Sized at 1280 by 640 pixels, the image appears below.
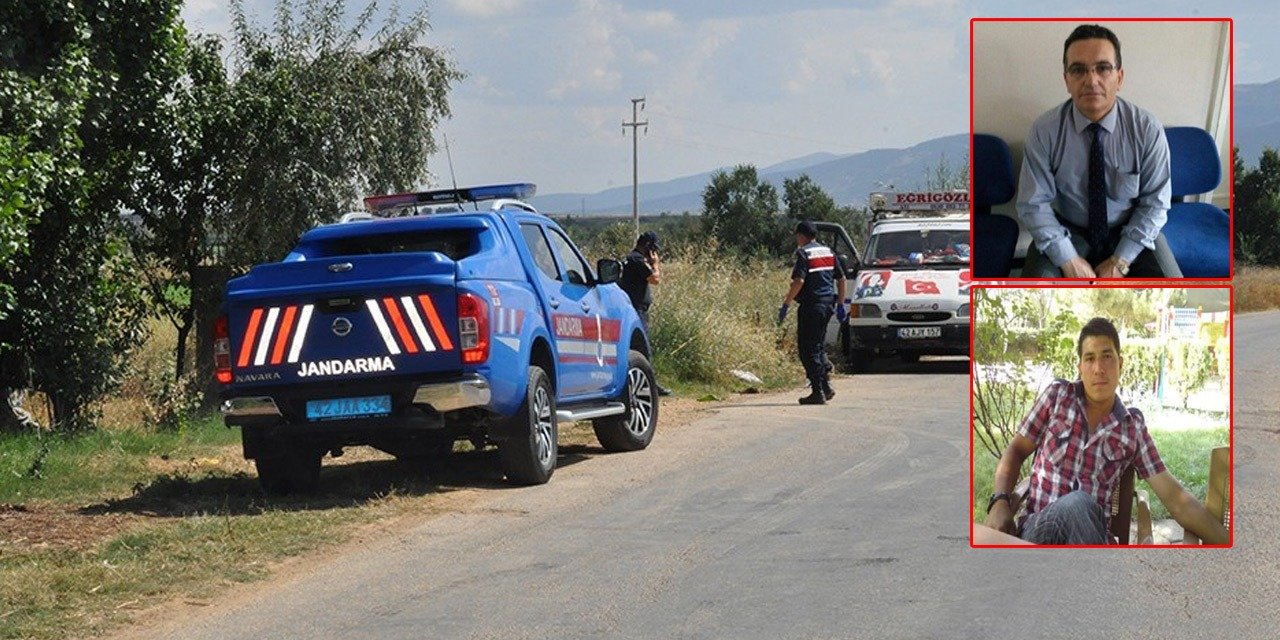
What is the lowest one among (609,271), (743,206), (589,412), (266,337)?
(589,412)

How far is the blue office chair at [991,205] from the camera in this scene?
254 cm

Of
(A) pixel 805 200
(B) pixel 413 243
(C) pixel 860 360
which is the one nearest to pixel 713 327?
(C) pixel 860 360

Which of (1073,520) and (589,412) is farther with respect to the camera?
(589,412)

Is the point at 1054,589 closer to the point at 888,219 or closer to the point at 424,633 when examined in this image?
the point at 424,633

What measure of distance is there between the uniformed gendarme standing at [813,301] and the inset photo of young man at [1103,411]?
591 inches

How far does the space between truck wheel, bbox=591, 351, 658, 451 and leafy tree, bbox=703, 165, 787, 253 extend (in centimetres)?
5708

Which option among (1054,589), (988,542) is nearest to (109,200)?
(1054,589)

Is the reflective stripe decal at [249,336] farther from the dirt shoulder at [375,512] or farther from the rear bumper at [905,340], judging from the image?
the rear bumper at [905,340]

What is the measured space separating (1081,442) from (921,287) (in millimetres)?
19779

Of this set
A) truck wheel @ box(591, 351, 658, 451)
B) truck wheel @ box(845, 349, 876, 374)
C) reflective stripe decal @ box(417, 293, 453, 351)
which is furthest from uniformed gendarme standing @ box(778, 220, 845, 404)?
reflective stripe decal @ box(417, 293, 453, 351)

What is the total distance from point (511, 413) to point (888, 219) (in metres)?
14.0

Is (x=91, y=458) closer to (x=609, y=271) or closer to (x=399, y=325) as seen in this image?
(x=399, y=325)

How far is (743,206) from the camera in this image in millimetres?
74000

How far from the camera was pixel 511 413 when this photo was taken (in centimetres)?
1113
